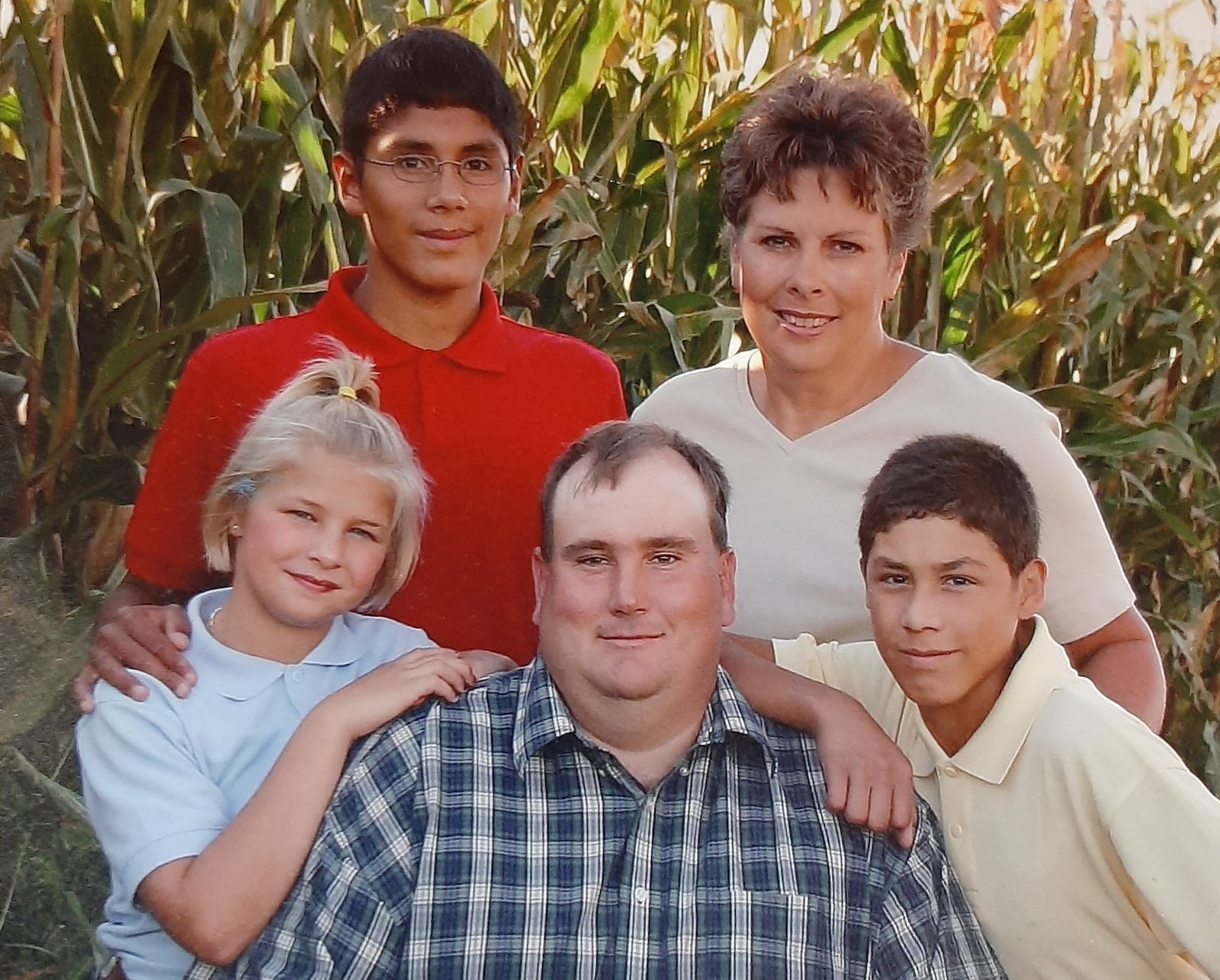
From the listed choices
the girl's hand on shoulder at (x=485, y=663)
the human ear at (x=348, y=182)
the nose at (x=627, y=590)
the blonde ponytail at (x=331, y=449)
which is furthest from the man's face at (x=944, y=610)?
the human ear at (x=348, y=182)

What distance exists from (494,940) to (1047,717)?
0.56 metres

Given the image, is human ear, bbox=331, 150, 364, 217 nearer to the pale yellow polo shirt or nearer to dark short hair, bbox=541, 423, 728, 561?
dark short hair, bbox=541, 423, 728, 561

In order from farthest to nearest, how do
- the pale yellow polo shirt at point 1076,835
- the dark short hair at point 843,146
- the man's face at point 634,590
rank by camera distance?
the dark short hair at point 843,146 < the man's face at point 634,590 < the pale yellow polo shirt at point 1076,835

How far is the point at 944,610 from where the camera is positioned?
1.40 metres

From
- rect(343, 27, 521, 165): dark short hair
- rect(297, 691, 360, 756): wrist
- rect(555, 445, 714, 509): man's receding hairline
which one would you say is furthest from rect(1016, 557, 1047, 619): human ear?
rect(343, 27, 521, 165): dark short hair

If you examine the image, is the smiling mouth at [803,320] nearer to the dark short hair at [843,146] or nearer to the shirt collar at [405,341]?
the dark short hair at [843,146]

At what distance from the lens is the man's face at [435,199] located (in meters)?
1.66

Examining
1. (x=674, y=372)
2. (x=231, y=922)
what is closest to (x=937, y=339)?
(x=674, y=372)

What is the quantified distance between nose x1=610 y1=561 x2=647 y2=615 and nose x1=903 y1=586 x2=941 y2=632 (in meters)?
0.26

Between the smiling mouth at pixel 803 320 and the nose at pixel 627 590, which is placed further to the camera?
the smiling mouth at pixel 803 320

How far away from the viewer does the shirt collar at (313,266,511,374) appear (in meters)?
1.71

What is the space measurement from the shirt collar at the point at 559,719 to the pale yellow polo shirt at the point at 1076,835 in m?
0.19

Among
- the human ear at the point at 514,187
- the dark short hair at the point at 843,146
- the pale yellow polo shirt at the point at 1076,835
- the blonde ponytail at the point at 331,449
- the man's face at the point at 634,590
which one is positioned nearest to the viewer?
the pale yellow polo shirt at the point at 1076,835

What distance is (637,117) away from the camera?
225 cm
